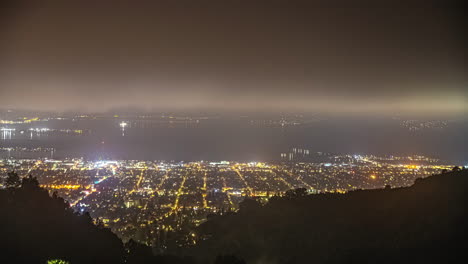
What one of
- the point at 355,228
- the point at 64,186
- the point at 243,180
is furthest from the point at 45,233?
the point at 243,180

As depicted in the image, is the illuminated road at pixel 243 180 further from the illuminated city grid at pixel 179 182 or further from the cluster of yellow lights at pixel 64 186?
the cluster of yellow lights at pixel 64 186

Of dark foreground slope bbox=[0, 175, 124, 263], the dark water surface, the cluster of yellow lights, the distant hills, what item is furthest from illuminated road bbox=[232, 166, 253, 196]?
dark foreground slope bbox=[0, 175, 124, 263]

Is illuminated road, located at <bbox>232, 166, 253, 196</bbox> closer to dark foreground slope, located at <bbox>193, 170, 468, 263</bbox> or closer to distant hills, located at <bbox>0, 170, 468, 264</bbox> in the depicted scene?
dark foreground slope, located at <bbox>193, 170, 468, 263</bbox>

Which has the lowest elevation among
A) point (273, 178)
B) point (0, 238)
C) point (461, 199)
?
point (273, 178)

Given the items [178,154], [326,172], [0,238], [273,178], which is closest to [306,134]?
[178,154]

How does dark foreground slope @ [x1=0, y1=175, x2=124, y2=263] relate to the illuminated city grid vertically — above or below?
above

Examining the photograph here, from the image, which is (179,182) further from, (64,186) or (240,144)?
(240,144)

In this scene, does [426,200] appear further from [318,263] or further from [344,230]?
[318,263]
